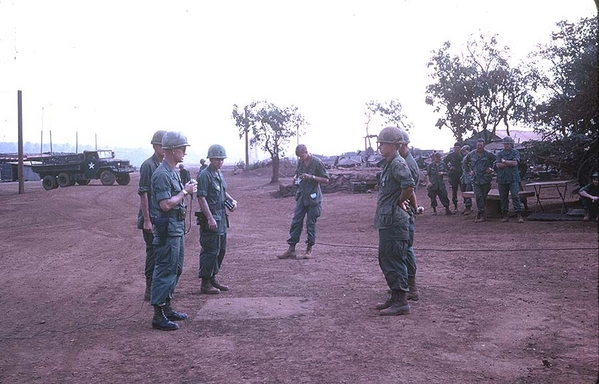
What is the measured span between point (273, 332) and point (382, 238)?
5.01 feet

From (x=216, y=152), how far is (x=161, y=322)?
7.57 feet

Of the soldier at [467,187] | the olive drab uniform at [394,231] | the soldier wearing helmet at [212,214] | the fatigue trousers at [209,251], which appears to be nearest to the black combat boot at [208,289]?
the soldier wearing helmet at [212,214]

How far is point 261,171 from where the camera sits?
2069 inches

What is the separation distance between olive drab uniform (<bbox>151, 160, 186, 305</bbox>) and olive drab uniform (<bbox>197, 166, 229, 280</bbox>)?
4.02 feet

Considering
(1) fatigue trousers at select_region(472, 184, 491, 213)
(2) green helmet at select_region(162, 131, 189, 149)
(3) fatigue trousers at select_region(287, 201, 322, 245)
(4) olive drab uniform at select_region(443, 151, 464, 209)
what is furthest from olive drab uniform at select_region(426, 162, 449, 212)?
(2) green helmet at select_region(162, 131, 189, 149)

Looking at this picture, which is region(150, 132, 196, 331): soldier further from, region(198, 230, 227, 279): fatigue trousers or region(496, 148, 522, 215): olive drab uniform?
region(496, 148, 522, 215): olive drab uniform

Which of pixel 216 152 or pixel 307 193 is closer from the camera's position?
pixel 216 152

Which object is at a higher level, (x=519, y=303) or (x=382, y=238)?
(x=382, y=238)

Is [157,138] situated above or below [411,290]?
above

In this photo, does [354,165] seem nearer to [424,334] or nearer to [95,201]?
[95,201]

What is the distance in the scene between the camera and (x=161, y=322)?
5.59m

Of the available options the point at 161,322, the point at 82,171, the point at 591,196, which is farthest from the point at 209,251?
the point at 82,171

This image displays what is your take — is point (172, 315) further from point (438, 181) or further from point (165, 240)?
point (438, 181)

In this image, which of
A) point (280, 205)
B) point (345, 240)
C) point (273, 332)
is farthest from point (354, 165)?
point (273, 332)
